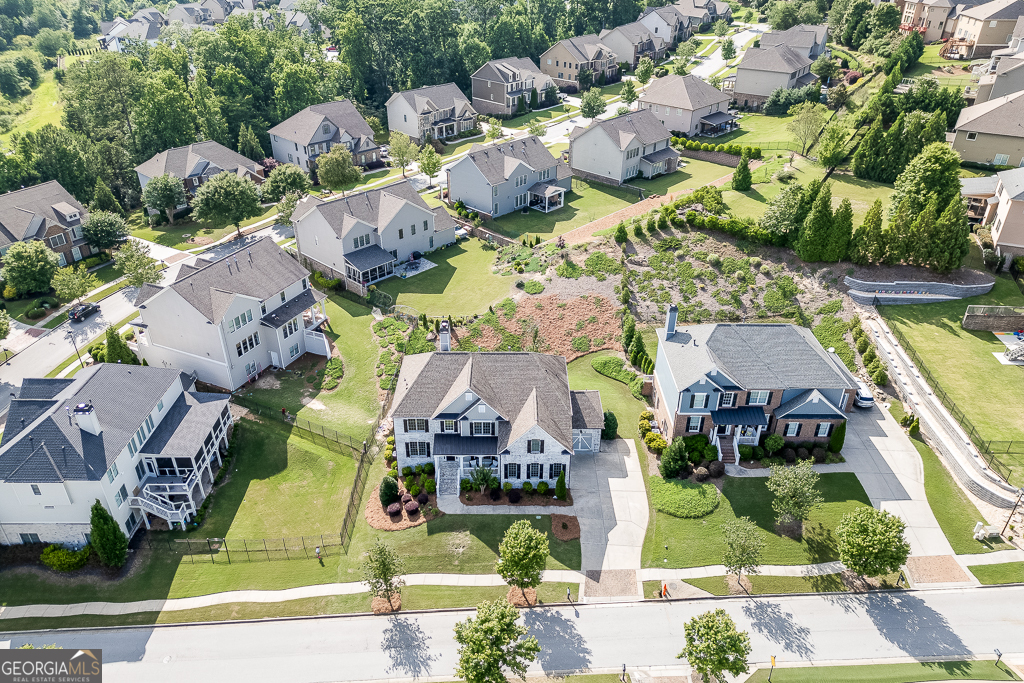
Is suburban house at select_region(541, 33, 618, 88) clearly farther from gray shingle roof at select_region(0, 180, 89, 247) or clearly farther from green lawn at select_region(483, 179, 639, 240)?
gray shingle roof at select_region(0, 180, 89, 247)

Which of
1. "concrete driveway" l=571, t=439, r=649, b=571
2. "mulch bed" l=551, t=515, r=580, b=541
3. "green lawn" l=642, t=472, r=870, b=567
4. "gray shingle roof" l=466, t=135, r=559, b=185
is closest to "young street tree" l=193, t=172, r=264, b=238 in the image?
"gray shingle roof" l=466, t=135, r=559, b=185

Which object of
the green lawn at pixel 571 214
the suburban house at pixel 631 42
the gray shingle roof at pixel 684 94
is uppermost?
the suburban house at pixel 631 42

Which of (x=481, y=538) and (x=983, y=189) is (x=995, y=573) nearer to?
(x=481, y=538)

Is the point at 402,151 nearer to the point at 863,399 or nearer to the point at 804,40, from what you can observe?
the point at 863,399

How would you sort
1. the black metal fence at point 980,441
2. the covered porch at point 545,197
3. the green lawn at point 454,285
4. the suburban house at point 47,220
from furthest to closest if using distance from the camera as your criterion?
the covered porch at point 545,197 < the suburban house at point 47,220 < the green lawn at point 454,285 < the black metal fence at point 980,441

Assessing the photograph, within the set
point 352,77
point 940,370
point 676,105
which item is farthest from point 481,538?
point 352,77

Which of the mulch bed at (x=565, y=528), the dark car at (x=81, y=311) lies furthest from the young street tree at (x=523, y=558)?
the dark car at (x=81, y=311)

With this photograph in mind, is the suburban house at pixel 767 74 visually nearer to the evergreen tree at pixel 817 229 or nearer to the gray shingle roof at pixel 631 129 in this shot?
the gray shingle roof at pixel 631 129
